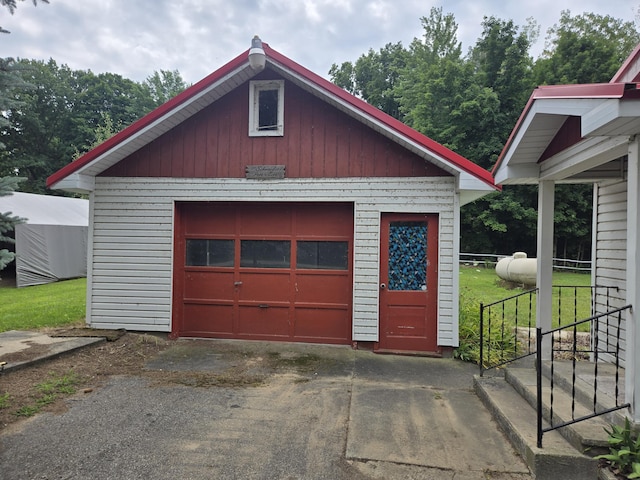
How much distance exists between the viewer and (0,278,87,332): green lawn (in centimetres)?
785

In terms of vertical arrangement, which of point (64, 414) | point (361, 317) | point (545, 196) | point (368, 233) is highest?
point (545, 196)

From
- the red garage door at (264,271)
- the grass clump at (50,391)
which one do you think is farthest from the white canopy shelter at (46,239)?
the grass clump at (50,391)

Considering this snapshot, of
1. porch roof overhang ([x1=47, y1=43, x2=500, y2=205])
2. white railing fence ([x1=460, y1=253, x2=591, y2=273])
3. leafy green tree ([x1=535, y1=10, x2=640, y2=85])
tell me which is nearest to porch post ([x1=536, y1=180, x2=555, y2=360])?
porch roof overhang ([x1=47, y1=43, x2=500, y2=205])

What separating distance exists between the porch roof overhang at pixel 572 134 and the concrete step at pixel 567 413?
2331 millimetres

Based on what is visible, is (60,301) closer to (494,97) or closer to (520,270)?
(520,270)

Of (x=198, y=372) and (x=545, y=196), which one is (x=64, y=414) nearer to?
(x=198, y=372)

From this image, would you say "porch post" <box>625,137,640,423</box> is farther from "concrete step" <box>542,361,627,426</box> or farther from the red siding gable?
the red siding gable

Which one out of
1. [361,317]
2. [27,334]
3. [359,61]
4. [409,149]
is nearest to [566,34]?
[359,61]

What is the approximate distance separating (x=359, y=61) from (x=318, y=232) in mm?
37357

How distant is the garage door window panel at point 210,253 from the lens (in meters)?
6.86

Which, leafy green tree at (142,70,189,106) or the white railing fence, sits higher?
leafy green tree at (142,70,189,106)

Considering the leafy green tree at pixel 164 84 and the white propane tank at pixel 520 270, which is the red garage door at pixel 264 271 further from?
the leafy green tree at pixel 164 84

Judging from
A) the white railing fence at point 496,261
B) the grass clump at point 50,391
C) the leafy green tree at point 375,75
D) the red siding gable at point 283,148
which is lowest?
the grass clump at point 50,391

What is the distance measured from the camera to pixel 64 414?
3932mm
